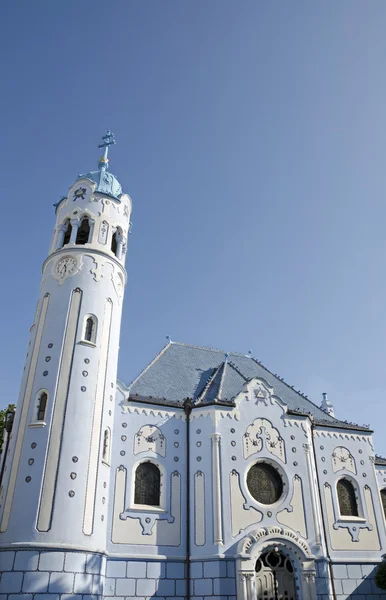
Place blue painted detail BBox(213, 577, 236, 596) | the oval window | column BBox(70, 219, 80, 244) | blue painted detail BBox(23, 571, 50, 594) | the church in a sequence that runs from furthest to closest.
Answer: column BBox(70, 219, 80, 244), the oval window, blue painted detail BBox(213, 577, 236, 596), the church, blue painted detail BBox(23, 571, 50, 594)

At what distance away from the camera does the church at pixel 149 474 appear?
18.3 m

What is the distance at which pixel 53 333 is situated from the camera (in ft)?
71.3

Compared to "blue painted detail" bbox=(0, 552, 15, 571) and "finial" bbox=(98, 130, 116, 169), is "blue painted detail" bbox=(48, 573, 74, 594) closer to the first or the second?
"blue painted detail" bbox=(0, 552, 15, 571)

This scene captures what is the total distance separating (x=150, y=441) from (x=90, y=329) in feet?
19.8

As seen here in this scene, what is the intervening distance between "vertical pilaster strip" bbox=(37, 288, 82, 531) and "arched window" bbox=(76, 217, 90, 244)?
3.83 meters

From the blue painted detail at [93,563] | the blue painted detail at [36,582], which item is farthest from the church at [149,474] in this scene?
the blue painted detail at [93,563]

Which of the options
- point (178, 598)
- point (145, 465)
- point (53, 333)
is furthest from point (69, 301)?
point (178, 598)

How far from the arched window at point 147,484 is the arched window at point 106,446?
2221 millimetres

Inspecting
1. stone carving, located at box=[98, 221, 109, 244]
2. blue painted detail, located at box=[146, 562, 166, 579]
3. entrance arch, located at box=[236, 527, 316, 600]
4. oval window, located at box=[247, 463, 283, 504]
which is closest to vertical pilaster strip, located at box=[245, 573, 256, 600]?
entrance arch, located at box=[236, 527, 316, 600]

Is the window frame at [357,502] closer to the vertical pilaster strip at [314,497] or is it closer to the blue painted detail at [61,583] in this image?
the vertical pilaster strip at [314,497]

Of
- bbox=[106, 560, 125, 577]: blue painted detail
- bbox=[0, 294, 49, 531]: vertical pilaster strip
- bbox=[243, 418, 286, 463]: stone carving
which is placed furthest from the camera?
bbox=[243, 418, 286, 463]: stone carving

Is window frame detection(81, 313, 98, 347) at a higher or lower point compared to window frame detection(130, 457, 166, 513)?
higher

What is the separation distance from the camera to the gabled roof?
25344 mm

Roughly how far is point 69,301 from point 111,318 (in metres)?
2.22
